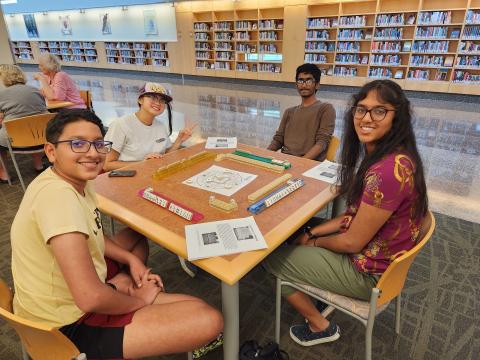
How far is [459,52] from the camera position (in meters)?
6.56

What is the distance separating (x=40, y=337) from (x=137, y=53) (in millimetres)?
12959

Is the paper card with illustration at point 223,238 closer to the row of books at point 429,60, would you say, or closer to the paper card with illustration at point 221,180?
the paper card with illustration at point 221,180

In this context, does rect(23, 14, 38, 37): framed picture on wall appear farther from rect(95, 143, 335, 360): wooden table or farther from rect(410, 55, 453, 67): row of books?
rect(95, 143, 335, 360): wooden table

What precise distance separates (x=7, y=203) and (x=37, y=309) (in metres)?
2.65

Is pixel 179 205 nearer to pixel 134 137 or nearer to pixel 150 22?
pixel 134 137

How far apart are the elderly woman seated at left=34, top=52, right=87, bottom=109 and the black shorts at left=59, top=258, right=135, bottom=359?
3475mm

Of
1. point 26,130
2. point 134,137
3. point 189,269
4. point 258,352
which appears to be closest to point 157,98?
point 134,137

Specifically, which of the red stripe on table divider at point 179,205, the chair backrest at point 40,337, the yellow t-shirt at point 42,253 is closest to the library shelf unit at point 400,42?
the red stripe on table divider at point 179,205

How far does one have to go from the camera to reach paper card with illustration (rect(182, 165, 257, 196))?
1548mm

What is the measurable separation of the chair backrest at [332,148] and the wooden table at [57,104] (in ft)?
10.7

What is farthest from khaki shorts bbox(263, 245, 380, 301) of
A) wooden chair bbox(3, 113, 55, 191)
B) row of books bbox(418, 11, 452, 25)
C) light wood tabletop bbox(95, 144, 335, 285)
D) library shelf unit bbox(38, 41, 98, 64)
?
library shelf unit bbox(38, 41, 98, 64)

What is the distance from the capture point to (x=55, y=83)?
3818 millimetres

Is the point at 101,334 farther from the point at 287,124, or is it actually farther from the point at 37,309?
the point at 287,124

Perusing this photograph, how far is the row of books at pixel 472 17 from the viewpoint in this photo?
623 centimetres
